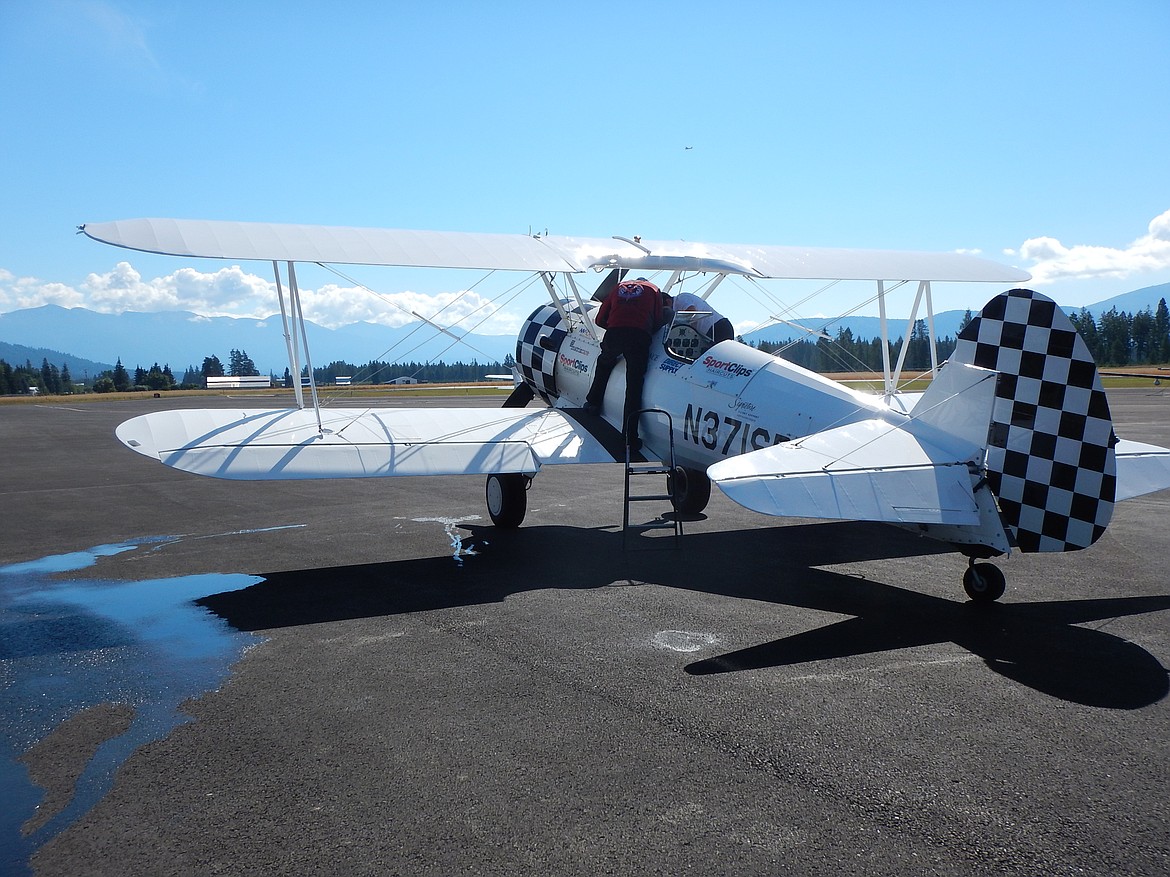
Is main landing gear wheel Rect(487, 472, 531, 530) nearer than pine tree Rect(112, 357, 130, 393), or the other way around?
main landing gear wheel Rect(487, 472, 531, 530)

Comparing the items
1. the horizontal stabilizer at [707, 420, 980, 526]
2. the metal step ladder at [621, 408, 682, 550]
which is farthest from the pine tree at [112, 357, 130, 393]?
the horizontal stabilizer at [707, 420, 980, 526]

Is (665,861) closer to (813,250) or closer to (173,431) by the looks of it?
(173,431)

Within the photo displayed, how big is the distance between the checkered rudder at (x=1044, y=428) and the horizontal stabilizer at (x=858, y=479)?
1.00 ft

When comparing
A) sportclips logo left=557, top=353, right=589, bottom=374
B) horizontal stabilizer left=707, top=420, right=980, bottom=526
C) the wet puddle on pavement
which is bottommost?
the wet puddle on pavement

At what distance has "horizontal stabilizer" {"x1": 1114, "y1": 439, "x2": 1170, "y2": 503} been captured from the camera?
22.1 ft

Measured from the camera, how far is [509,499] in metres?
10.3

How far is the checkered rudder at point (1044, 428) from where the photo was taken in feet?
18.9

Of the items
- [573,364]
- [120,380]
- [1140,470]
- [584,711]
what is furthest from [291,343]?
[120,380]

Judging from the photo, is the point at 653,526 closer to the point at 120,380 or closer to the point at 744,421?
the point at 744,421

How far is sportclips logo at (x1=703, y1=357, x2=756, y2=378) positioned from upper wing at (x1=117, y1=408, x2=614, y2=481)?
1.62 meters

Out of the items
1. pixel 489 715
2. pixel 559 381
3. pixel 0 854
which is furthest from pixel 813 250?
pixel 0 854

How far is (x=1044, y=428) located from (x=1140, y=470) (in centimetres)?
169

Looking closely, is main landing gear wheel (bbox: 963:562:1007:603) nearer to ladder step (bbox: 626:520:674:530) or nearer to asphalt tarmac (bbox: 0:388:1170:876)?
asphalt tarmac (bbox: 0:388:1170:876)

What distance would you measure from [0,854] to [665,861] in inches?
99.8
